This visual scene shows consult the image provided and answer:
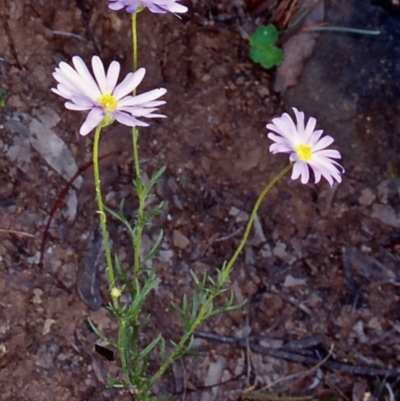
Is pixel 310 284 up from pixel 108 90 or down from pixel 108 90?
down

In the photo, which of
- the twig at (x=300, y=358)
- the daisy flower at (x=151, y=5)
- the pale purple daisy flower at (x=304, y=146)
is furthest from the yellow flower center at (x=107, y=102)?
the twig at (x=300, y=358)

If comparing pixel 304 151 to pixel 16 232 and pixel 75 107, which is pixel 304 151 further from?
pixel 16 232

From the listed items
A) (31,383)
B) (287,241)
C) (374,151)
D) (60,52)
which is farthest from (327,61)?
(31,383)

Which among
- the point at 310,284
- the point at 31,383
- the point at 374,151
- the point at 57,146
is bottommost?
the point at 31,383

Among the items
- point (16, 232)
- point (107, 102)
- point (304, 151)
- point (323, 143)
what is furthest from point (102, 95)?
point (16, 232)

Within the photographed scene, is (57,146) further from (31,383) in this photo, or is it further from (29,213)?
(31,383)

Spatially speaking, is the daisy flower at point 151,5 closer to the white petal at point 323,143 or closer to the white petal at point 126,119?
the white petal at point 126,119
